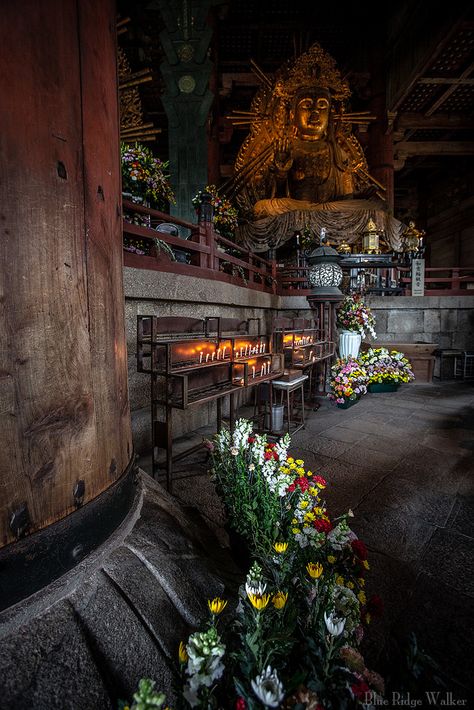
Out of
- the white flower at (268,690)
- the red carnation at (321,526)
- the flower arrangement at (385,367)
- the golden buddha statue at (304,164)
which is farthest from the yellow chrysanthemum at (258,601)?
the golden buddha statue at (304,164)

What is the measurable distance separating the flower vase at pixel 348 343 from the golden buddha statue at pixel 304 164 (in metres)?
6.75

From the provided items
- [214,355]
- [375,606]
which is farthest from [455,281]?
[375,606]

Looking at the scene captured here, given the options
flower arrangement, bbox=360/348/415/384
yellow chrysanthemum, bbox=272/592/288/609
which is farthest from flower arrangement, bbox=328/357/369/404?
yellow chrysanthemum, bbox=272/592/288/609

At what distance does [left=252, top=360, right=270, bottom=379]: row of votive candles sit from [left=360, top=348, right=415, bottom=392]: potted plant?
4271mm

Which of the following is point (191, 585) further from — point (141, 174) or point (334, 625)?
point (141, 174)

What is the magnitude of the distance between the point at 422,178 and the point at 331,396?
66.8 feet

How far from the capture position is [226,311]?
613 centimetres

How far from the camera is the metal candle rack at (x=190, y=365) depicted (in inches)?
126

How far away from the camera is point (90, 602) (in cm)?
109

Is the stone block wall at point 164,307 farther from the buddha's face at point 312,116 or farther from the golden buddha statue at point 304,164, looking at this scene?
the buddha's face at point 312,116

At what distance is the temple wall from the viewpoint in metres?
4.09

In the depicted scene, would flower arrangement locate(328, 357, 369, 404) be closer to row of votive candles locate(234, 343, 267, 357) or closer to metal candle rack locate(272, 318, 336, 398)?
metal candle rack locate(272, 318, 336, 398)

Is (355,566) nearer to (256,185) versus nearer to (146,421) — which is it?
(146,421)

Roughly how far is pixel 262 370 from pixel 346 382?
8.99ft
